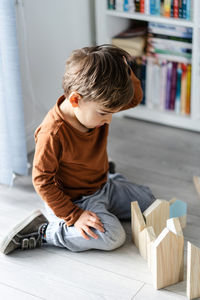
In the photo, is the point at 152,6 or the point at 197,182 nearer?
the point at 197,182

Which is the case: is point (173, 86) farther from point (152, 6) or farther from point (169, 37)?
point (152, 6)

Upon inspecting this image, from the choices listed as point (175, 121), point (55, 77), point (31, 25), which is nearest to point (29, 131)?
point (55, 77)

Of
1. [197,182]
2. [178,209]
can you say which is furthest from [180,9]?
[178,209]

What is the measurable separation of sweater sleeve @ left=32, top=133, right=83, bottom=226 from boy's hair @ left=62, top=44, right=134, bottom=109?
0.18m

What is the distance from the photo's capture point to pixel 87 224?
155 cm

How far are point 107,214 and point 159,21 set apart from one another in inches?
34.4

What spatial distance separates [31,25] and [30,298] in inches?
40.7

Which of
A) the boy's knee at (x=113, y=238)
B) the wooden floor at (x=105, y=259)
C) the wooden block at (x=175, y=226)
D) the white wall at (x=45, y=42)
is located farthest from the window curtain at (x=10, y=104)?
the wooden block at (x=175, y=226)

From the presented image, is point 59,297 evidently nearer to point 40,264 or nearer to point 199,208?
point 40,264

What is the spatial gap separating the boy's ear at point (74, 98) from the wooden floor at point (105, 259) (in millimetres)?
454

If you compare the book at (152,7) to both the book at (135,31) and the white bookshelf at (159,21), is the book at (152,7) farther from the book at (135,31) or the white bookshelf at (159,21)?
the book at (135,31)

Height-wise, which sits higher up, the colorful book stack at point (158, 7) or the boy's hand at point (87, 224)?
the colorful book stack at point (158, 7)

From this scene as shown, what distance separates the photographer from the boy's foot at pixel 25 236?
157cm

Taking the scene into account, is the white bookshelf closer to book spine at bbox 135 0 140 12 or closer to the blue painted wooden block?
book spine at bbox 135 0 140 12
